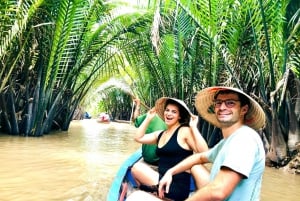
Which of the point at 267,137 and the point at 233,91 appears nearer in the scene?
the point at 233,91

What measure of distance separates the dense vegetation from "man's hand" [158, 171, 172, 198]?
4284 mm

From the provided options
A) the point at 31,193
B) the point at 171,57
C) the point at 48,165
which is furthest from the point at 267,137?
the point at 31,193

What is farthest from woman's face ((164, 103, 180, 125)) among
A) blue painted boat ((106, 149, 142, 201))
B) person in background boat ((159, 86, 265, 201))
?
person in background boat ((159, 86, 265, 201))

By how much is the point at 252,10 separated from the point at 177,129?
4.83m

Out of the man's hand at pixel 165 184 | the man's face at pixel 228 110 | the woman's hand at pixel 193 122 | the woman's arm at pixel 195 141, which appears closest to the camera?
the man's face at pixel 228 110

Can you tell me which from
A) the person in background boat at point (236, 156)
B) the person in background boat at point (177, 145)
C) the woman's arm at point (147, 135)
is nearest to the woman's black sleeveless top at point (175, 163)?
the person in background boat at point (177, 145)

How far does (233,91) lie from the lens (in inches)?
76.2

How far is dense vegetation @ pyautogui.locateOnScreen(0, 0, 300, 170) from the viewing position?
7.11 m

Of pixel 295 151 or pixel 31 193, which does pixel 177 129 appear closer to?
Answer: pixel 31 193

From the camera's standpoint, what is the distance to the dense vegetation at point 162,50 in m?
7.11

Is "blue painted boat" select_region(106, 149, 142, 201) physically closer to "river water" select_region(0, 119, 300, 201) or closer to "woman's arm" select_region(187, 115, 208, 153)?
"river water" select_region(0, 119, 300, 201)

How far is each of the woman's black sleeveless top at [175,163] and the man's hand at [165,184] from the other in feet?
0.46

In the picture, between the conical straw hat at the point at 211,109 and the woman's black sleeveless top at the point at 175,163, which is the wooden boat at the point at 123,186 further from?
the conical straw hat at the point at 211,109

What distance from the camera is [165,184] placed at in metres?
2.61
